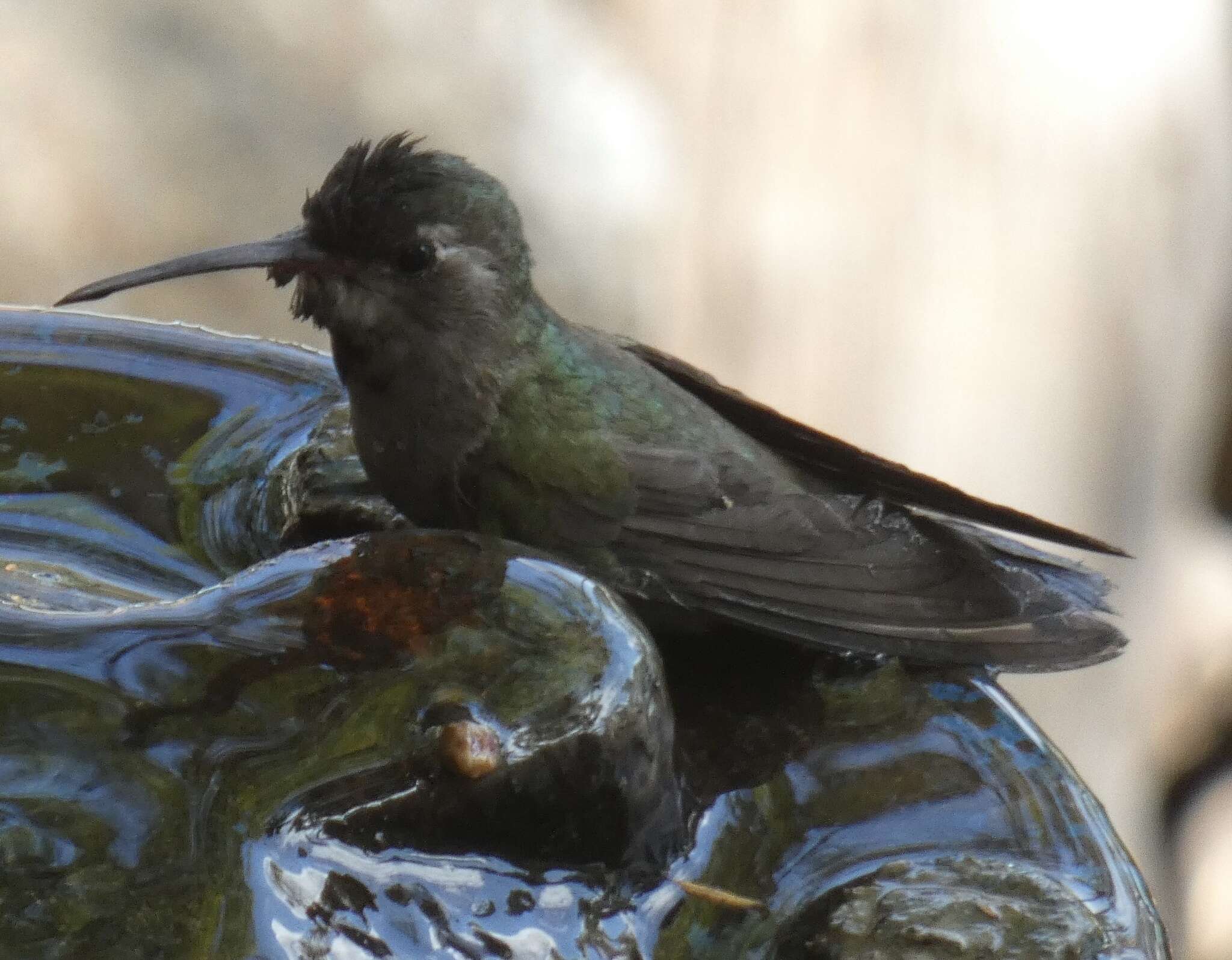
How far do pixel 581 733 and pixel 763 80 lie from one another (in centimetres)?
635

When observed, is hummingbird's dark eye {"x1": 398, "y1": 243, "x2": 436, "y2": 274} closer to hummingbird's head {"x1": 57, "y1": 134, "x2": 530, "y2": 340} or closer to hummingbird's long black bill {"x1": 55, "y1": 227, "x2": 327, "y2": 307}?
hummingbird's head {"x1": 57, "y1": 134, "x2": 530, "y2": 340}

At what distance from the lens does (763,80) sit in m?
8.58

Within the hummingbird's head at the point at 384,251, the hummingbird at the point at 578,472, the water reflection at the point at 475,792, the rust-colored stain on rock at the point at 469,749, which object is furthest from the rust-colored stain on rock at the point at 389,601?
the hummingbird's head at the point at 384,251

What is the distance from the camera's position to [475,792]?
268cm

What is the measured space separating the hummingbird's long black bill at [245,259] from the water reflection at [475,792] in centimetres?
92

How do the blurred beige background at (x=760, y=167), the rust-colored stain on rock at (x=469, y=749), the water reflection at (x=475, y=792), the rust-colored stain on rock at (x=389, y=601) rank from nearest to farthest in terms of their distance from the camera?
the water reflection at (x=475, y=792) < the rust-colored stain on rock at (x=469, y=749) < the rust-colored stain on rock at (x=389, y=601) < the blurred beige background at (x=760, y=167)

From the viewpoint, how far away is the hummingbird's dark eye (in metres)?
4.03

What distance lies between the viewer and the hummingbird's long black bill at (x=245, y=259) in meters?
4.00

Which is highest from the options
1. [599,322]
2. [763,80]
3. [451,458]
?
[763,80]

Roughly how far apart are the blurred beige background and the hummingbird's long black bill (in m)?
4.32

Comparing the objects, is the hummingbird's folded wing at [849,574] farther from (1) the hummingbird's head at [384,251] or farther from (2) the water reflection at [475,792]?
(1) the hummingbird's head at [384,251]

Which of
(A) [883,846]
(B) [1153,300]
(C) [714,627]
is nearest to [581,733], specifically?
(A) [883,846]

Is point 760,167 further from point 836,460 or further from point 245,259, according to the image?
point 245,259

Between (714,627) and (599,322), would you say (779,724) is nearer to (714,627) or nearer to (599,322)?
(714,627)
